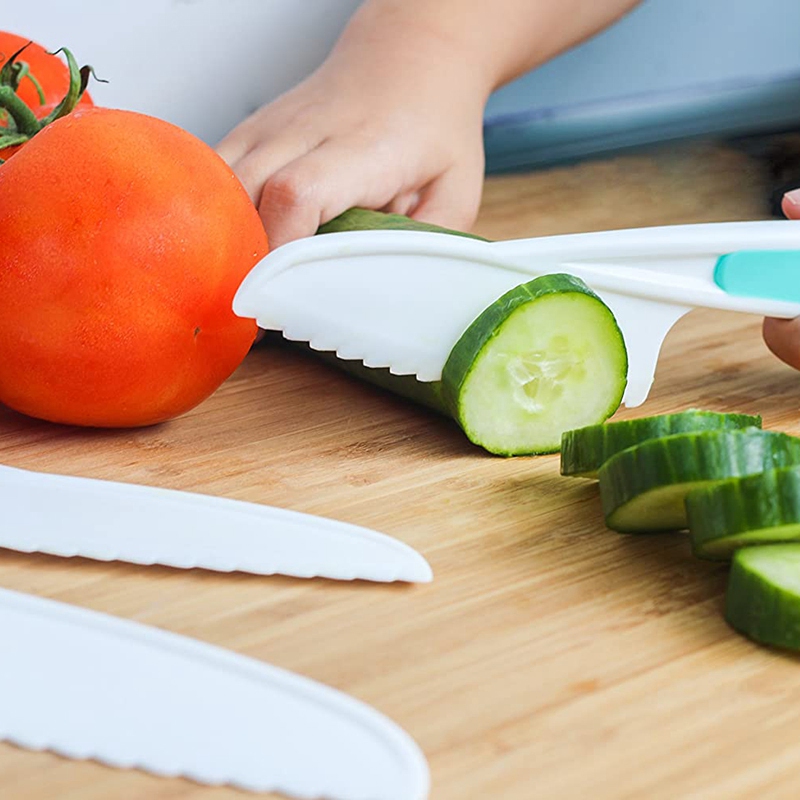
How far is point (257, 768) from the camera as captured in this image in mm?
617

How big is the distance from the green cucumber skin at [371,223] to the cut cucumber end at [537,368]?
194mm

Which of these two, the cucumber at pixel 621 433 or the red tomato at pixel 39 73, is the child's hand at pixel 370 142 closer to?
the red tomato at pixel 39 73

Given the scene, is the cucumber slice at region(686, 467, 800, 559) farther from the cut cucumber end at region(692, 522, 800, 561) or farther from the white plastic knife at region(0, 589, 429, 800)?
the white plastic knife at region(0, 589, 429, 800)

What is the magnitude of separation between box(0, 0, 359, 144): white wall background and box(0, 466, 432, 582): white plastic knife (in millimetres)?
1129

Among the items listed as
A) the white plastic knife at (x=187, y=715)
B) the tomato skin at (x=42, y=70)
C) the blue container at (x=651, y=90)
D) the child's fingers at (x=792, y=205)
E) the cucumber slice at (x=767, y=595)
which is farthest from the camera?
the blue container at (x=651, y=90)

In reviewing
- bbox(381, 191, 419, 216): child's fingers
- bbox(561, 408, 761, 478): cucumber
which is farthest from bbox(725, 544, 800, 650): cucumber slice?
bbox(381, 191, 419, 216): child's fingers

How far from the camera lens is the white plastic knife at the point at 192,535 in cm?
82

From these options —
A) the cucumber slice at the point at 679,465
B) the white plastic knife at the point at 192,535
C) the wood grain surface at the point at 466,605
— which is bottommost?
the wood grain surface at the point at 466,605

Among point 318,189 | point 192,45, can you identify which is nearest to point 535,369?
point 318,189

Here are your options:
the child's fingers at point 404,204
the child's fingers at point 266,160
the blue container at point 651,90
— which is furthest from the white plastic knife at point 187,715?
the blue container at point 651,90

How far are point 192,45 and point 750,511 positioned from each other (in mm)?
1427

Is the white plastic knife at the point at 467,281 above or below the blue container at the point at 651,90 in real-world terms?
below

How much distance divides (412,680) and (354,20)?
4.25 ft

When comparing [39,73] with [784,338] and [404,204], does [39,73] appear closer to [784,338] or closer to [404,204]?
[404,204]
